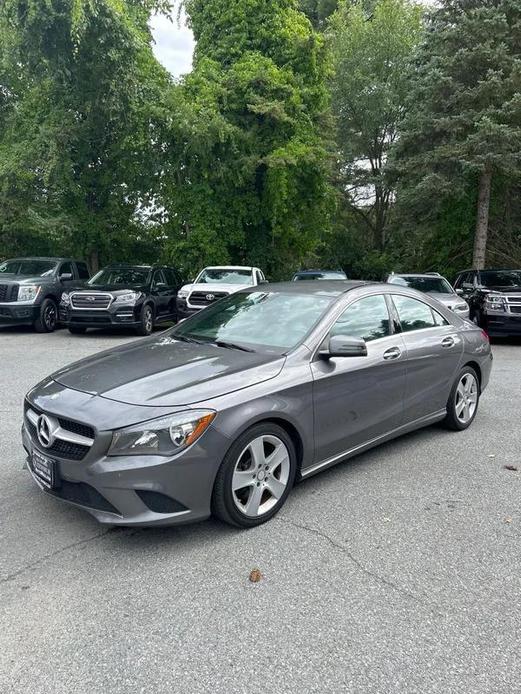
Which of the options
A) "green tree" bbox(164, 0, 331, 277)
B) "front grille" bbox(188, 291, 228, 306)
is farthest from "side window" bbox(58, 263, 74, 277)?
"green tree" bbox(164, 0, 331, 277)

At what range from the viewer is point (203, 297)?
13016 mm

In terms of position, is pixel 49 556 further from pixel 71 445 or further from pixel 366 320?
pixel 366 320

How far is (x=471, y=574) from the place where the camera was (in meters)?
2.95

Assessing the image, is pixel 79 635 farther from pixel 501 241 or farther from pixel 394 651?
pixel 501 241

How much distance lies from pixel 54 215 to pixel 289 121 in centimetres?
773

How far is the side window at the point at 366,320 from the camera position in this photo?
427 cm

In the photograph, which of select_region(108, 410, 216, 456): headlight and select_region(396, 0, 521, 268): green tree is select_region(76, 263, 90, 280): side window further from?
select_region(108, 410, 216, 456): headlight

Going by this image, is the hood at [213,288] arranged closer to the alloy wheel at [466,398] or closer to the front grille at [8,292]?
the front grille at [8,292]

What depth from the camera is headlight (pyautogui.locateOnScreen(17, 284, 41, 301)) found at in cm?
1250

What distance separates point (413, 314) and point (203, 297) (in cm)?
849

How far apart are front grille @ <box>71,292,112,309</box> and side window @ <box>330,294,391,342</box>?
8.56 metres

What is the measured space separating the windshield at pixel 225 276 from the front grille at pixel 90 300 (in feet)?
8.97

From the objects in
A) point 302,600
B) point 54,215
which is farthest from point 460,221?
point 302,600

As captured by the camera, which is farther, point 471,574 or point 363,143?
point 363,143
